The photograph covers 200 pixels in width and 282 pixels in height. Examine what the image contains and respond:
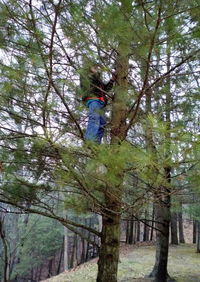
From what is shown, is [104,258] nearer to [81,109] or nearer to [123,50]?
[81,109]

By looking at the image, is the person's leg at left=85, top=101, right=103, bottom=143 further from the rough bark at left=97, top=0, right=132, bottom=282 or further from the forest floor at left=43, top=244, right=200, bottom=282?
the forest floor at left=43, top=244, right=200, bottom=282

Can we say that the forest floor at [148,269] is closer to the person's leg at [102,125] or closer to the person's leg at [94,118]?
the person's leg at [102,125]

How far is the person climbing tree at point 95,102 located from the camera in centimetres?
285

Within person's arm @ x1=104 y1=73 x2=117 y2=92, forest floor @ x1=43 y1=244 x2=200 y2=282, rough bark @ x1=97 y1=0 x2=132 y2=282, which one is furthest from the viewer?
forest floor @ x1=43 y1=244 x2=200 y2=282

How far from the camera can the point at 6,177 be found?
3.14 metres

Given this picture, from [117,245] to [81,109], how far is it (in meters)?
1.51

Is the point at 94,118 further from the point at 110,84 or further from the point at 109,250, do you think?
the point at 109,250

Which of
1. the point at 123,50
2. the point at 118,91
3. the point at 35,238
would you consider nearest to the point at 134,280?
the point at 118,91

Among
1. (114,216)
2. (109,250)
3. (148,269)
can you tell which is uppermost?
(114,216)

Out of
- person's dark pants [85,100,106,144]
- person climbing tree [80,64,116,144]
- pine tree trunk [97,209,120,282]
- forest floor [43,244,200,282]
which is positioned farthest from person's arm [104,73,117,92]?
forest floor [43,244,200,282]

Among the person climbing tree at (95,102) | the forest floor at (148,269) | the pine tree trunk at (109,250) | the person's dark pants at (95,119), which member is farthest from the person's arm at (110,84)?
the forest floor at (148,269)

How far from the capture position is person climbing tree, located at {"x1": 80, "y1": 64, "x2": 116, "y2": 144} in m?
2.85

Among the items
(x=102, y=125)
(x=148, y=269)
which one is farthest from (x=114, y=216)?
(x=148, y=269)

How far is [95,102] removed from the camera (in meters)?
3.00
